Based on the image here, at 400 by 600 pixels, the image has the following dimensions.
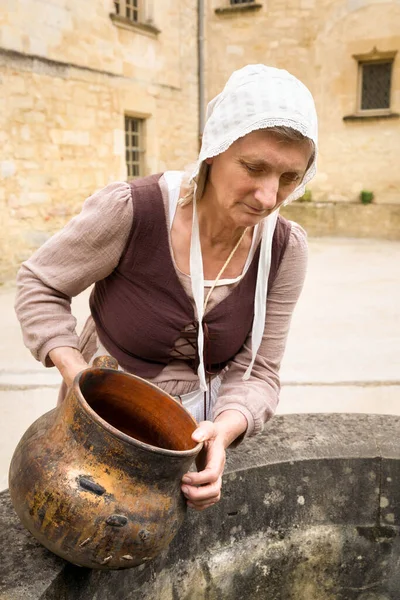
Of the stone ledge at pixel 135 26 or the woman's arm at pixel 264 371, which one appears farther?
the stone ledge at pixel 135 26

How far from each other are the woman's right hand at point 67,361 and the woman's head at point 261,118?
0.62 metres

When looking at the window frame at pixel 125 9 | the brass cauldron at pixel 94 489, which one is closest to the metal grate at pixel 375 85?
the window frame at pixel 125 9

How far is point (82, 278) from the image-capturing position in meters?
1.61

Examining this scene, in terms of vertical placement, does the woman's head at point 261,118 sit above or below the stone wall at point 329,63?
below

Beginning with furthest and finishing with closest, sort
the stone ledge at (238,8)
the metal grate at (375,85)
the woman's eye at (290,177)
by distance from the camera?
the stone ledge at (238,8), the metal grate at (375,85), the woman's eye at (290,177)

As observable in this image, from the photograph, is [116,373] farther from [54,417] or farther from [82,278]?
[82,278]

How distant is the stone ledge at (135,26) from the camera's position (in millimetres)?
9036

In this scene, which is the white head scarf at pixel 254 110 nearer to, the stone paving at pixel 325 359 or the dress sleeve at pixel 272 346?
the dress sleeve at pixel 272 346

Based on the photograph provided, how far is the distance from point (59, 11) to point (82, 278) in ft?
24.8

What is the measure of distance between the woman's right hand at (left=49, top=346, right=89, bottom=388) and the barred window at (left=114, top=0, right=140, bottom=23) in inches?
360

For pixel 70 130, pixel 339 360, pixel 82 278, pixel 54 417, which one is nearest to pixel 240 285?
pixel 82 278

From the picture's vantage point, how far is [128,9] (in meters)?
9.74

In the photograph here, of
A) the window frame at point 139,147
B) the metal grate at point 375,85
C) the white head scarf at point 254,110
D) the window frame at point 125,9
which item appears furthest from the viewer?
the metal grate at point 375,85

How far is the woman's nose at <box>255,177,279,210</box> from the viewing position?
57.4 inches
